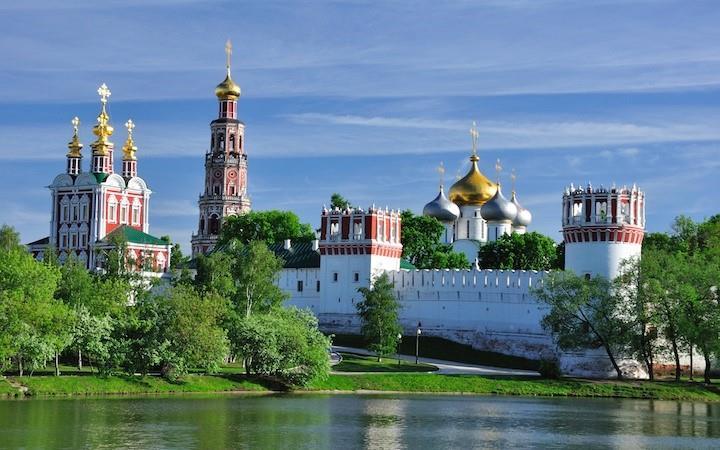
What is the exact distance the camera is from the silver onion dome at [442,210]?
111m

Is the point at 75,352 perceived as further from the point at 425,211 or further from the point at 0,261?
the point at 425,211

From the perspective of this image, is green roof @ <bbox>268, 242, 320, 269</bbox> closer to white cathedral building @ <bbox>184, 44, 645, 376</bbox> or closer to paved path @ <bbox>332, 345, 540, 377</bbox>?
white cathedral building @ <bbox>184, 44, 645, 376</bbox>

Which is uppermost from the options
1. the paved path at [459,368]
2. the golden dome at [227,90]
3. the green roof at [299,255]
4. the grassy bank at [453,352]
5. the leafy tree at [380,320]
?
the golden dome at [227,90]

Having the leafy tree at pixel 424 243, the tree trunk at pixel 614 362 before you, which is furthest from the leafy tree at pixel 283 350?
the leafy tree at pixel 424 243

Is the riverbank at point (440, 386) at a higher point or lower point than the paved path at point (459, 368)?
lower

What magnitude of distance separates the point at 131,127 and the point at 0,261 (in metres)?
61.9

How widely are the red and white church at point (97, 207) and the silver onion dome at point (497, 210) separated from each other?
26006mm

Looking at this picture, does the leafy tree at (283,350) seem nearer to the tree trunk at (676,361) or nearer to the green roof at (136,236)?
the tree trunk at (676,361)

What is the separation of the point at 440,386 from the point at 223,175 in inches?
2201

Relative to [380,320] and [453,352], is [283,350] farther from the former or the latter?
[453,352]

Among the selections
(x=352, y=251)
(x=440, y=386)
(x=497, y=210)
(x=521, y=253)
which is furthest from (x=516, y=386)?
(x=497, y=210)

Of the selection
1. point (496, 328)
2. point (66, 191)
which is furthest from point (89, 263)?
point (496, 328)

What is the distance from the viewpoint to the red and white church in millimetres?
107562

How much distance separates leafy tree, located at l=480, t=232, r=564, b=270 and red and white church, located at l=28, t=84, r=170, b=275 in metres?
25.4
